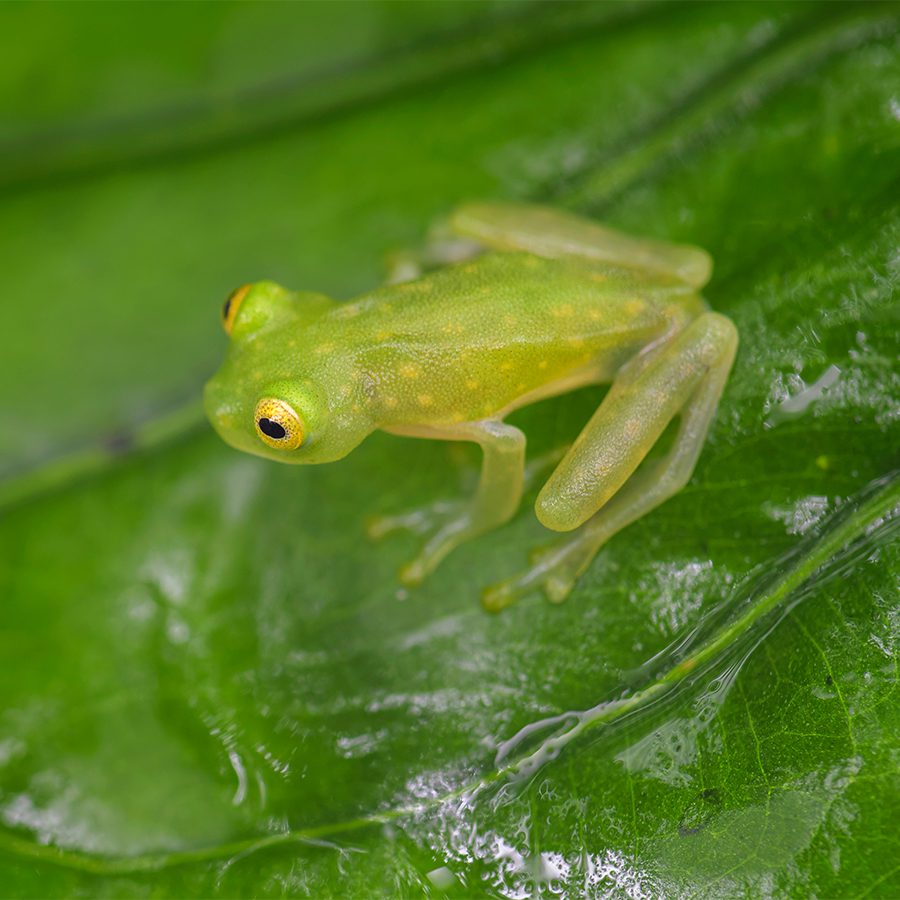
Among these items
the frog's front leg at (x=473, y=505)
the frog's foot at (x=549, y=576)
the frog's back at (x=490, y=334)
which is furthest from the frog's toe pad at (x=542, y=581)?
the frog's back at (x=490, y=334)

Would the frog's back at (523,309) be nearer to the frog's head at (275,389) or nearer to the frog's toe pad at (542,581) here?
the frog's head at (275,389)

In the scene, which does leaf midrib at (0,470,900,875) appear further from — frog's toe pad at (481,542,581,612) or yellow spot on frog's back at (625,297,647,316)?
yellow spot on frog's back at (625,297,647,316)

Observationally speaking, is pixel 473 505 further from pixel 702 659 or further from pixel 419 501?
pixel 702 659

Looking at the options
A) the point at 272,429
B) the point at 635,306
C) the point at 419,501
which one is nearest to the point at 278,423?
the point at 272,429

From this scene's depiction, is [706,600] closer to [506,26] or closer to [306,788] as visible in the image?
[306,788]

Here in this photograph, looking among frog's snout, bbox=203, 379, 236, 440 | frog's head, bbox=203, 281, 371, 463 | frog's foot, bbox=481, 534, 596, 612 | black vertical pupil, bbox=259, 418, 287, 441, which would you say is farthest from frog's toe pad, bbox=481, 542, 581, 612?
frog's snout, bbox=203, 379, 236, 440

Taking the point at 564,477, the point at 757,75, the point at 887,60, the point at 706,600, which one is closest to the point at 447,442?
the point at 564,477

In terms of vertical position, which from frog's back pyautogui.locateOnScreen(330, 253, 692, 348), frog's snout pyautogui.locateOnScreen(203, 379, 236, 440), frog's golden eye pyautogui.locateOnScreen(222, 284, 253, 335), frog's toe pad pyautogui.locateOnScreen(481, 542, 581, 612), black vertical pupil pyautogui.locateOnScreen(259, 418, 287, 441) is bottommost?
frog's toe pad pyautogui.locateOnScreen(481, 542, 581, 612)
